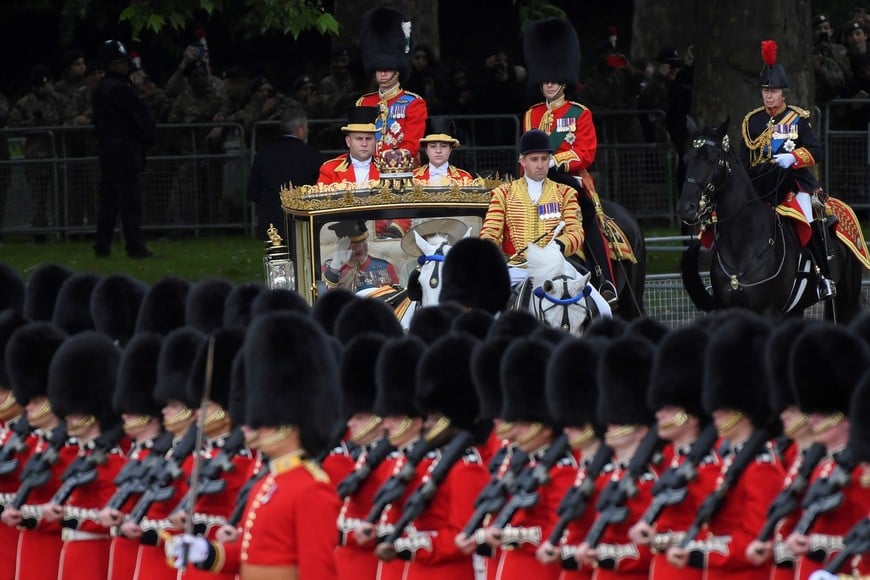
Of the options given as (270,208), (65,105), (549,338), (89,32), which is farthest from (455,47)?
(549,338)

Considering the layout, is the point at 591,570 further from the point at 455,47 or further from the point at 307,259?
the point at 455,47

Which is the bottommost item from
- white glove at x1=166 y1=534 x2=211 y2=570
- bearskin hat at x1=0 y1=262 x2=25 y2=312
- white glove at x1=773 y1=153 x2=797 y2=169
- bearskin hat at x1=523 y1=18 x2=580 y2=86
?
white glove at x1=166 y1=534 x2=211 y2=570

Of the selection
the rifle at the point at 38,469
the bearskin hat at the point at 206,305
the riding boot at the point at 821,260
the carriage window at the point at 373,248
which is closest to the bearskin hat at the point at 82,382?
the rifle at the point at 38,469

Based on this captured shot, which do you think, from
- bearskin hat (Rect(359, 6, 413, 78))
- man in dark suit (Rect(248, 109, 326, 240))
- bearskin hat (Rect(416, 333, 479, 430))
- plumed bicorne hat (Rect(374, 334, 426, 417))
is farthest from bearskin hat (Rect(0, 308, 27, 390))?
man in dark suit (Rect(248, 109, 326, 240))

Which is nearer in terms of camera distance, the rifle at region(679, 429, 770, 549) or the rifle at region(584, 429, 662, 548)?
the rifle at region(679, 429, 770, 549)

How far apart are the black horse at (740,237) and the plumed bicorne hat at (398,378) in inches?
242

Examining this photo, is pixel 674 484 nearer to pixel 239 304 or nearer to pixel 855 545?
pixel 855 545

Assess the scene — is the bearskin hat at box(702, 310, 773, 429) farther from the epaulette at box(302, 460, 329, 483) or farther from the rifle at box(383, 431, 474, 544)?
the epaulette at box(302, 460, 329, 483)

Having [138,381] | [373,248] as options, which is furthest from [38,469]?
[373,248]

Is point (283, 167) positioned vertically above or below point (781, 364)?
above

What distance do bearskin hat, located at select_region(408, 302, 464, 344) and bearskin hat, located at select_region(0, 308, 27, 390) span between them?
1.71m

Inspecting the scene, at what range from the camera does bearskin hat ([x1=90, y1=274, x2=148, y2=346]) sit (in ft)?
34.0

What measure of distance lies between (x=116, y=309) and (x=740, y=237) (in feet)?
18.1

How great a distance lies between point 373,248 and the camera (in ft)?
42.9
